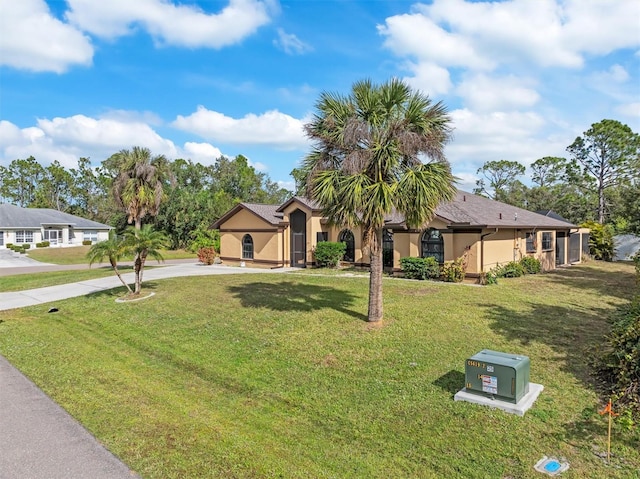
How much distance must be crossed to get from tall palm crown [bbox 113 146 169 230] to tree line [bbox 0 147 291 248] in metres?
16.7

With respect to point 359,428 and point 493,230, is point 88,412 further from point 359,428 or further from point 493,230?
point 493,230

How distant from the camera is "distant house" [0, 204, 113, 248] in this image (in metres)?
45.8

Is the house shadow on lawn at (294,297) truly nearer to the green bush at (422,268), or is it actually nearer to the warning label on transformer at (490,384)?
the green bush at (422,268)

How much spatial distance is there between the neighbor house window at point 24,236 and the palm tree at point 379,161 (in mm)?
49105

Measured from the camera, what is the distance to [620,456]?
5188 mm

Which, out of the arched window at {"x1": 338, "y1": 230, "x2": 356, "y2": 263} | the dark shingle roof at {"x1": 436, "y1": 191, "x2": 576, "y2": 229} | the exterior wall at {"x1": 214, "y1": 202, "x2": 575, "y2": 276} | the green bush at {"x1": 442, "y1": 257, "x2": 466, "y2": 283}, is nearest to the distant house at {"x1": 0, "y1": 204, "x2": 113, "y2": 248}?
the exterior wall at {"x1": 214, "y1": 202, "x2": 575, "y2": 276}

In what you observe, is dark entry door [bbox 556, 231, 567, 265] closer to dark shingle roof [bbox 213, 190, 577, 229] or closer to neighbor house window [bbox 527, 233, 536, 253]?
dark shingle roof [bbox 213, 190, 577, 229]

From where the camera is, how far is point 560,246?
2570 centimetres

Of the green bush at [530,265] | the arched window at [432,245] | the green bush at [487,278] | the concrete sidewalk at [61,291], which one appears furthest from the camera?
the green bush at [530,265]

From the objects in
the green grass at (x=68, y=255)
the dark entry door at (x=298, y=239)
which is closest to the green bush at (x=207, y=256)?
the dark entry door at (x=298, y=239)

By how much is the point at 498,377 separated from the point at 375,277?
184 inches

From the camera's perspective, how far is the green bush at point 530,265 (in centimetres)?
2066

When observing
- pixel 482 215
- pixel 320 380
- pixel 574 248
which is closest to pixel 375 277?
pixel 320 380

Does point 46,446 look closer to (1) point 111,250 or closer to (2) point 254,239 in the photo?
(1) point 111,250
